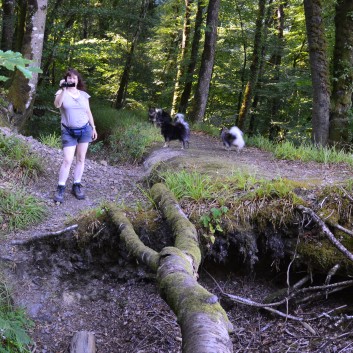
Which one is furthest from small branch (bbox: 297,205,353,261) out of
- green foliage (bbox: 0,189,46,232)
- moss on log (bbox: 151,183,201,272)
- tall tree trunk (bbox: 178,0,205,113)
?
tall tree trunk (bbox: 178,0,205,113)

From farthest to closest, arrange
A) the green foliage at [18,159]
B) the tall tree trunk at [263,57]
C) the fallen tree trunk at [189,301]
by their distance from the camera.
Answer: the tall tree trunk at [263,57]
the green foliage at [18,159]
the fallen tree trunk at [189,301]

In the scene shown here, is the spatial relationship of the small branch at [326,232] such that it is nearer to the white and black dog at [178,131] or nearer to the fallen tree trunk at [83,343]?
the fallen tree trunk at [83,343]

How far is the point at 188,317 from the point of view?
1.77 m

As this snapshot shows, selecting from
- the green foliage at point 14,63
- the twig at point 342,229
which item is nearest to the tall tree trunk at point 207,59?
the twig at point 342,229

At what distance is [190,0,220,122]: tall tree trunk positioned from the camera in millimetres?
12680

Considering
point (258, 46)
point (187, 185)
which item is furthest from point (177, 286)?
point (258, 46)

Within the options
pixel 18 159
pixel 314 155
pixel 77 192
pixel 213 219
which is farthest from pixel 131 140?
pixel 213 219

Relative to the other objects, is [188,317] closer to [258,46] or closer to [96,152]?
[96,152]

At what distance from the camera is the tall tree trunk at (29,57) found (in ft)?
27.1

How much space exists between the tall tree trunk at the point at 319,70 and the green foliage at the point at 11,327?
7312 mm

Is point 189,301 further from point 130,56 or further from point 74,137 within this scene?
point 130,56

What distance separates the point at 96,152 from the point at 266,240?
7202 millimetres

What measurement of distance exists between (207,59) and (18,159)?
882 cm

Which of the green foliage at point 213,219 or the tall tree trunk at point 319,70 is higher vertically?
the tall tree trunk at point 319,70
